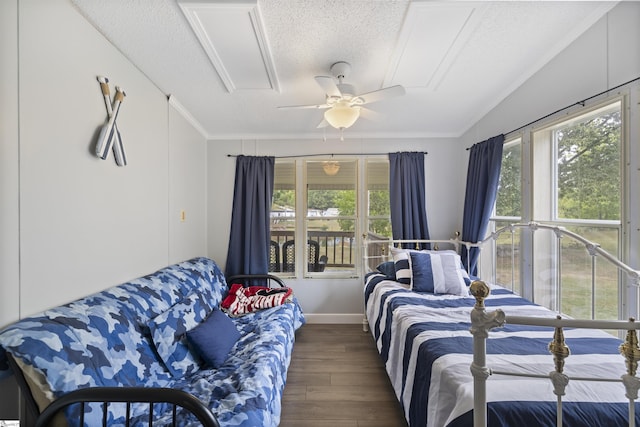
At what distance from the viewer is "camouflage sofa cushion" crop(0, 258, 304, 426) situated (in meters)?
1.04

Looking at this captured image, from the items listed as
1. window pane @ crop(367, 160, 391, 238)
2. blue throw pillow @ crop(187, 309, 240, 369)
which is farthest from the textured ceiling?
blue throw pillow @ crop(187, 309, 240, 369)

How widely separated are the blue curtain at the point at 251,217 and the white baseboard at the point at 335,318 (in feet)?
2.85

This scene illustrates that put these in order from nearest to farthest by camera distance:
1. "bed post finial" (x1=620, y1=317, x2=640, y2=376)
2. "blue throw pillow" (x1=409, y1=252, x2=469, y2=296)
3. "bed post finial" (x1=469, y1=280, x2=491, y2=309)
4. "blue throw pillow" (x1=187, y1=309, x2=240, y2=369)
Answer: "bed post finial" (x1=620, y1=317, x2=640, y2=376), "bed post finial" (x1=469, y1=280, x2=491, y2=309), "blue throw pillow" (x1=187, y1=309, x2=240, y2=369), "blue throw pillow" (x1=409, y1=252, x2=469, y2=296)

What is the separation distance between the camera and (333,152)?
344cm

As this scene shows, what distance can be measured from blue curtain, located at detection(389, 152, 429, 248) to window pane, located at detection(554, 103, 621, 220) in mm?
1422

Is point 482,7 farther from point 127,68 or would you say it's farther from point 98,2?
point 127,68

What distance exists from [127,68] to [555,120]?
3.03m

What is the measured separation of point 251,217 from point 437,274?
2224 millimetres

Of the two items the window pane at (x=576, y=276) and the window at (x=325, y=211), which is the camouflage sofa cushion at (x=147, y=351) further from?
the window pane at (x=576, y=276)

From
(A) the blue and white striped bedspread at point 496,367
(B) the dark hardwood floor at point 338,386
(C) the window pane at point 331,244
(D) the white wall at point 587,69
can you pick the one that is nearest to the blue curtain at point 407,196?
(C) the window pane at point 331,244

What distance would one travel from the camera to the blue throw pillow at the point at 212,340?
1.71 m

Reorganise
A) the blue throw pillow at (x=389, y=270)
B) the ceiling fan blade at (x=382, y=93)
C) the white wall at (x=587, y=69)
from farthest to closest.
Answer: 1. the blue throw pillow at (x=389, y=270)
2. the ceiling fan blade at (x=382, y=93)
3. the white wall at (x=587, y=69)

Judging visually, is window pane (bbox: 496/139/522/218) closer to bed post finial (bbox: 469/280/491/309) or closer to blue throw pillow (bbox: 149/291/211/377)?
bed post finial (bbox: 469/280/491/309)

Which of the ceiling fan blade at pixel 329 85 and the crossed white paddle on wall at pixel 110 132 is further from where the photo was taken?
the ceiling fan blade at pixel 329 85
